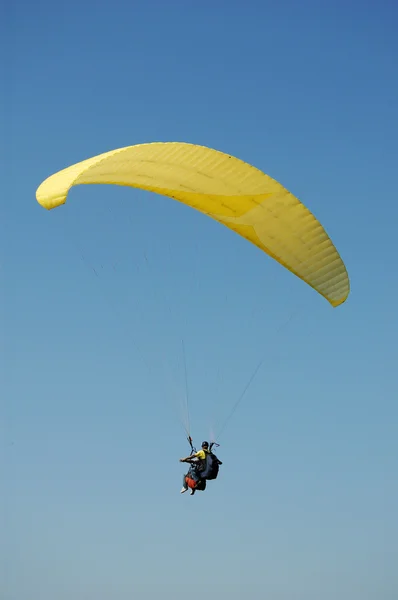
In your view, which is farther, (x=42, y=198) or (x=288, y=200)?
(x=288, y=200)

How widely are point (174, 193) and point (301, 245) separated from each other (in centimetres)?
304

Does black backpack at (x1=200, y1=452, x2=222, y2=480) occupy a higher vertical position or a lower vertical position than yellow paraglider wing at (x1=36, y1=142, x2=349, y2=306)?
lower

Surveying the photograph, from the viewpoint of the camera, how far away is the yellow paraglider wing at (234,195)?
947 inches

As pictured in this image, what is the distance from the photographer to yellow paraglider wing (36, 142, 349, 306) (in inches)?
947

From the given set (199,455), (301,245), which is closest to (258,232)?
(301,245)

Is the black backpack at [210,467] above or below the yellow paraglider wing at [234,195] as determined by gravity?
below

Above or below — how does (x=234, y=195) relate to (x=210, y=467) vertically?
above

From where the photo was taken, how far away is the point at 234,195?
85.3ft

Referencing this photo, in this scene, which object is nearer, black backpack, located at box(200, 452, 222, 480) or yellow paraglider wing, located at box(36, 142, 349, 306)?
yellow paraglider wing, located at box(36, 142, 349, 306)

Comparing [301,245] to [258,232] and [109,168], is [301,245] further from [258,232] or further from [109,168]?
[109,168]

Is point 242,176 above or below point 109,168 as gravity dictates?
above

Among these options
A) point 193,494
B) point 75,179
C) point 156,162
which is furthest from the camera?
point 193,494

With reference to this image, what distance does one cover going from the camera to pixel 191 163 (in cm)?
2517

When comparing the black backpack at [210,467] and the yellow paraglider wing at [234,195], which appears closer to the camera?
the yellow paraglider wing at [234,195]
